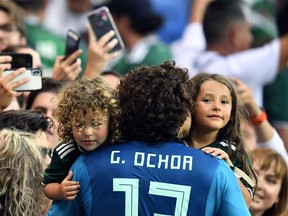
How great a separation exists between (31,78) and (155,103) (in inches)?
71.0

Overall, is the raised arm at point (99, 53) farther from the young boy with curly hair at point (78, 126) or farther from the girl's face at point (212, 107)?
→ the young boy with curly hair at point (78, 126)

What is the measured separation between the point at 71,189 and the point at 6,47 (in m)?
3.00

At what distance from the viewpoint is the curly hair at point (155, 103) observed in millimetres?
4824

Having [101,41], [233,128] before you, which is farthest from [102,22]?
[233,128]

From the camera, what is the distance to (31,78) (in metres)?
6.46

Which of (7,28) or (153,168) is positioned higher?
(7,28)

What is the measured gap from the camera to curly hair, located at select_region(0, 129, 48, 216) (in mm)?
5215

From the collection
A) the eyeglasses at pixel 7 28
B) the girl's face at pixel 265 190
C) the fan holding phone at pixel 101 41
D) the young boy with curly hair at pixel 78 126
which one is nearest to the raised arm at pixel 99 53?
the fan holding phone at pixel 101 41

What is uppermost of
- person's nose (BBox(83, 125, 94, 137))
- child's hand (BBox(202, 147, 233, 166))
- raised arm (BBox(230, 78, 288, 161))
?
person's nose (BBox(83, 125, 94, 137))

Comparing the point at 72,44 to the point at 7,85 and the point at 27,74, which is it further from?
the point at 7,85

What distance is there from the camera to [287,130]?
1028 cm

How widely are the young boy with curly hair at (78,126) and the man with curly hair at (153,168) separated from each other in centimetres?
5

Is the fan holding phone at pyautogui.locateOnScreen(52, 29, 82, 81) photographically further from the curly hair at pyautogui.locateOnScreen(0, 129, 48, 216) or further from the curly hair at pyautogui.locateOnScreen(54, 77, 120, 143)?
the curly hair at pyautogui.locateOnScreen(54, 77, 120, 143)

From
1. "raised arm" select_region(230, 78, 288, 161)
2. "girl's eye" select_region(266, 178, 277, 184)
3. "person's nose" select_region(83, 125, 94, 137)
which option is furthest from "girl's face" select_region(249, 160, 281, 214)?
"person's nose" select_region(83, 125, 94, 137)
